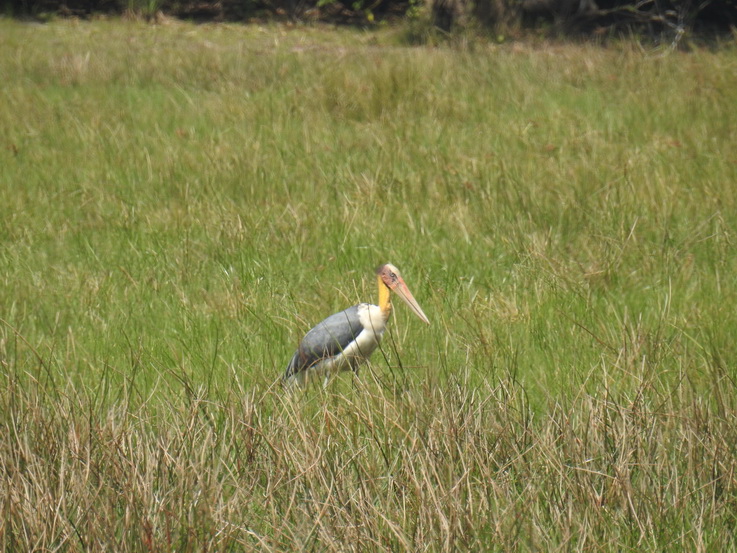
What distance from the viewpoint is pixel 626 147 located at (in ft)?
19.8

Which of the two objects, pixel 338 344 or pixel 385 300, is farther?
pixel 385 300

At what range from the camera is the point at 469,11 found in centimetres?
1104

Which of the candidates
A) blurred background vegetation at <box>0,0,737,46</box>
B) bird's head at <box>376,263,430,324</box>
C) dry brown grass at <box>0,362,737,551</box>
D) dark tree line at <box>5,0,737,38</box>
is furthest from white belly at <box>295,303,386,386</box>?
dark tree line at <box>5,0,737,38</box>

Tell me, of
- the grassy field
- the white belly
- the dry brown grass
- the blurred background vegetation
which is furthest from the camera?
the blurred background vegetation

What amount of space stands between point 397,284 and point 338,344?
0.47 metres

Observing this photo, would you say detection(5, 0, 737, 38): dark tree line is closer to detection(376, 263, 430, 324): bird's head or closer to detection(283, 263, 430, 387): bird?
detection(376, 263, 430, 324): bird's head

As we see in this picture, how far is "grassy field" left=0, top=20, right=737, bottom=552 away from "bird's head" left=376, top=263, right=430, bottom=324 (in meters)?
0.12

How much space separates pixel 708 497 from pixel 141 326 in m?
2.15

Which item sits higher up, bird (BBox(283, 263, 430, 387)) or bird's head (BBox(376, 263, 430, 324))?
bird's head (BBox(376, 263, 430, 324))

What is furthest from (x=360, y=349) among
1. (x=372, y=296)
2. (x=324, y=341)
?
(x=372, y=296)

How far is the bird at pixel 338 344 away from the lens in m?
3.33

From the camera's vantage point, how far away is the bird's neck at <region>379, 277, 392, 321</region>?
11.9 ft

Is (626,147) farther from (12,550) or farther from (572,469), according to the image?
(12,550)

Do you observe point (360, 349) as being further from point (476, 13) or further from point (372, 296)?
point (476, 13)
